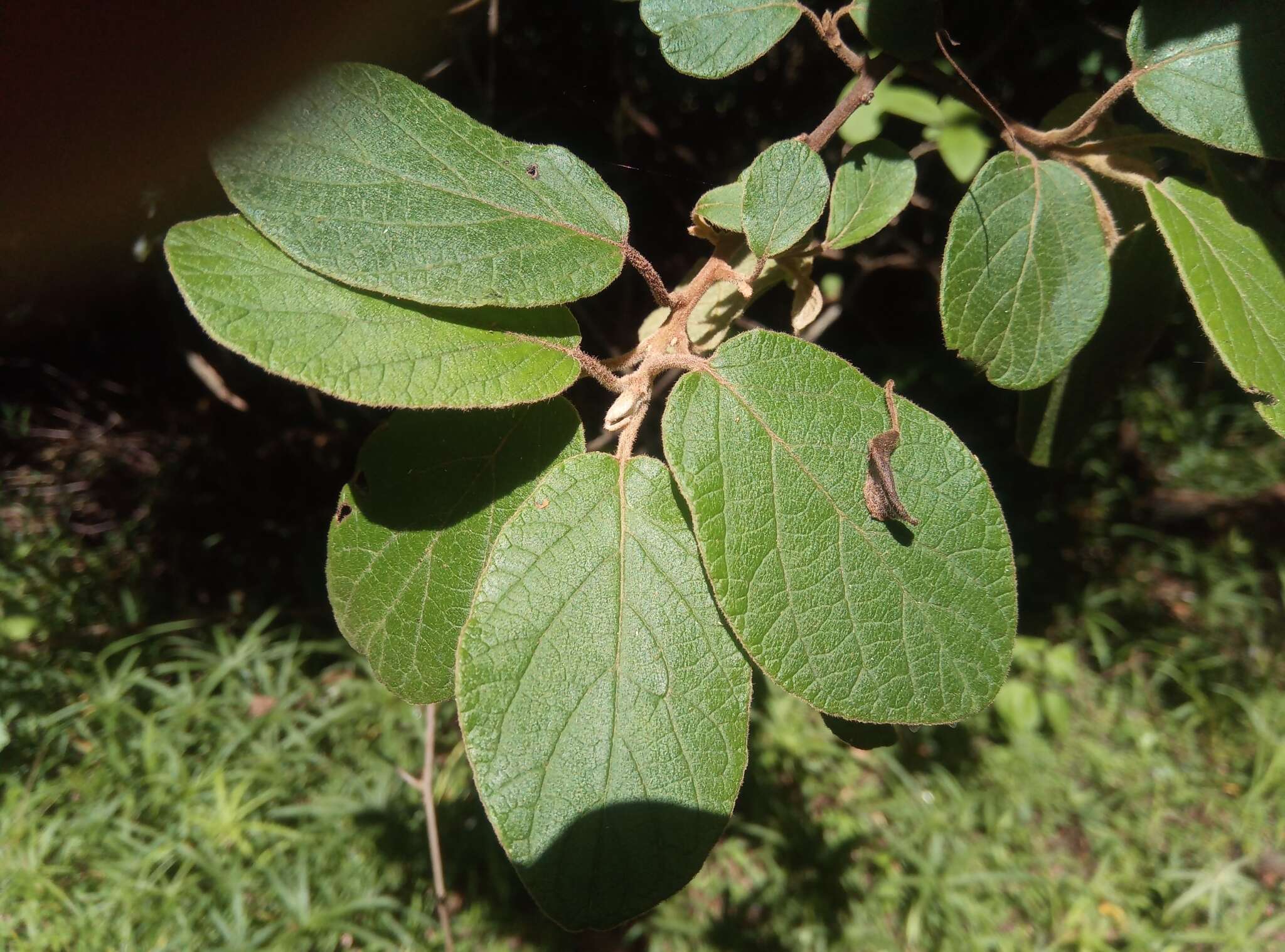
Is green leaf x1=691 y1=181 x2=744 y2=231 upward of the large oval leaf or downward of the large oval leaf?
upward

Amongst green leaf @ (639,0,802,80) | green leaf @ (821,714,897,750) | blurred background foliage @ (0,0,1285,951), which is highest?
green leaf @ (639,0,802,80)

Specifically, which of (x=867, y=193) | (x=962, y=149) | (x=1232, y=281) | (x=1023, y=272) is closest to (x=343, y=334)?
(x=867, y=193)

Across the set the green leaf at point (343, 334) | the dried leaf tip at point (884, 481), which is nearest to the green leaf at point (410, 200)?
the green leaf at point (343, 334)

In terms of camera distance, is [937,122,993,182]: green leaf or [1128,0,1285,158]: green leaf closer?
[1128,0,1285,158]: green leaf

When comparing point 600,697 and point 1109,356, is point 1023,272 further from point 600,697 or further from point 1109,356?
point 600,697

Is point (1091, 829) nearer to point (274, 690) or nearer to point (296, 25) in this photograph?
point (274, 690)

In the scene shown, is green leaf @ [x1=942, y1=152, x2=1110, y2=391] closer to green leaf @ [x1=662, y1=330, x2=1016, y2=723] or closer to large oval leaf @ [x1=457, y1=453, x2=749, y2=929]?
green leaf @ [x1=662, y1=330, x2=1016, y2=723]

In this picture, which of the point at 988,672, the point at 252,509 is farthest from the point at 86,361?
the point at 988,672

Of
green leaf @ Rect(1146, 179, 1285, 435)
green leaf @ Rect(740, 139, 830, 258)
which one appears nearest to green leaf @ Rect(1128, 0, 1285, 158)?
green leaf @ Rect(1146, 179, 1285, 435)
